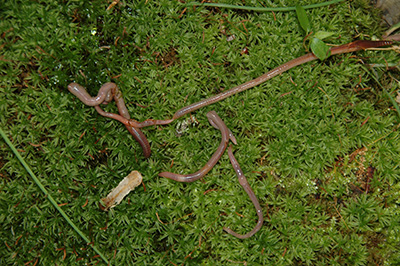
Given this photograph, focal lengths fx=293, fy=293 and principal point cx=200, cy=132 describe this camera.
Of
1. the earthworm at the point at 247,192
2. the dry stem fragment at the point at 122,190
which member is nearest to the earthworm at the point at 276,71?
the earthworm at the point at 247,192

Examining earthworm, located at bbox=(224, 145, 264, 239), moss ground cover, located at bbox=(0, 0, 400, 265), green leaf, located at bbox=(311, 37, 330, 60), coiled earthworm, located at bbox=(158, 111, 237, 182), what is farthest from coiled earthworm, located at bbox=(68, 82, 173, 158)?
green leaf, located at bbox=(311, 37, 330, 60)

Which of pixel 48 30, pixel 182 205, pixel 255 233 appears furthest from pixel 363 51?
pixel 48 30

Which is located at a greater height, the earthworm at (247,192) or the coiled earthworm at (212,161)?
the coiled earthworm at (212,161)

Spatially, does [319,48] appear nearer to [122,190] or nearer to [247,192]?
[247,192]

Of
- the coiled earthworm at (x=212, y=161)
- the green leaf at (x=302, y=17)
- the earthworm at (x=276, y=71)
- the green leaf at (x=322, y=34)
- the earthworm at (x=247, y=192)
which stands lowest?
the earthworm at (x=247, y=192)

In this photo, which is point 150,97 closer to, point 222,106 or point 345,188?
point 222,106

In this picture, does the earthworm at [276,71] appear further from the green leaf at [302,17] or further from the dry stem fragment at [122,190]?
the dry stem fragment at [122,190]

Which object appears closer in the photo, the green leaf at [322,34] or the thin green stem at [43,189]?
the thin green stem at [43,189]
